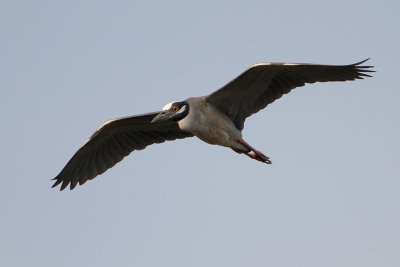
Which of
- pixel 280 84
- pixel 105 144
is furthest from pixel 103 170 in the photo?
pixel 280 84

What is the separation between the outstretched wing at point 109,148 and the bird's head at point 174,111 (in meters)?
1.62

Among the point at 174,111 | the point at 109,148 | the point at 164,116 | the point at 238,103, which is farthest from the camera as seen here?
the point at 109,148

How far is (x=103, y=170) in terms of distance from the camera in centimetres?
1570

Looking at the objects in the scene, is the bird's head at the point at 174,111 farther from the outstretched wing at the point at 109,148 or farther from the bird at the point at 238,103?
the outstretched wing at the point at 109,148

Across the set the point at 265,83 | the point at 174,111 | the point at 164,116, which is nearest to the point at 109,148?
the point at 164,116

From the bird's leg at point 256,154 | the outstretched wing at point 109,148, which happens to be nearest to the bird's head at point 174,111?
the bird's leg at point 256,154

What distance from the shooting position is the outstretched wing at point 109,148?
15414 mm

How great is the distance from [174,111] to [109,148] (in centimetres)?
262

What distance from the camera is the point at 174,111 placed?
13.5 metres

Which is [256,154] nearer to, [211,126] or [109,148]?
[211,126]

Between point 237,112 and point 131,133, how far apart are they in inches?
96.8

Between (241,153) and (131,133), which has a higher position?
(131,133)

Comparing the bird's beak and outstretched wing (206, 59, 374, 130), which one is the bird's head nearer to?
the bird's beak

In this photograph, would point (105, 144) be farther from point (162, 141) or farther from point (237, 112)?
point (237, 112)
